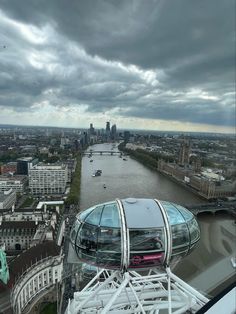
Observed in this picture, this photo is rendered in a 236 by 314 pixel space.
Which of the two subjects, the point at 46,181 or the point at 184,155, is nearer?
the point at 46,181

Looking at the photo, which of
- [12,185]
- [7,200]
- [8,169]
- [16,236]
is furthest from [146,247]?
[8,169]

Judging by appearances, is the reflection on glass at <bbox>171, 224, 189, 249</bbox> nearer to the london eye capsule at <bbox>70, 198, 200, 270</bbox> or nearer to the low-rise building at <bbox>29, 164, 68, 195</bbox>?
→ the london eye capsule at <bbox>70, 198, 200, 270</bbox>

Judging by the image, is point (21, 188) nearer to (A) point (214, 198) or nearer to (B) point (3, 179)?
(B) point (3, 179)

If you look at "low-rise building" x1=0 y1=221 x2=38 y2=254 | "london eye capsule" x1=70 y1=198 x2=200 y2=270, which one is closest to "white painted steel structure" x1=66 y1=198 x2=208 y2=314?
"london eye capsule" x1=70 y1=198 x2=200 y2=270

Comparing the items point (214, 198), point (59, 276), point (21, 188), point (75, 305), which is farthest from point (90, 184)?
point (75, 305)

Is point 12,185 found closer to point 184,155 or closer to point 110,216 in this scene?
point 110,216

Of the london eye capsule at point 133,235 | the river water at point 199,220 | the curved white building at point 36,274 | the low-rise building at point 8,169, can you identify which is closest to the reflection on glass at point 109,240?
the london eye capsule at point 133,235
